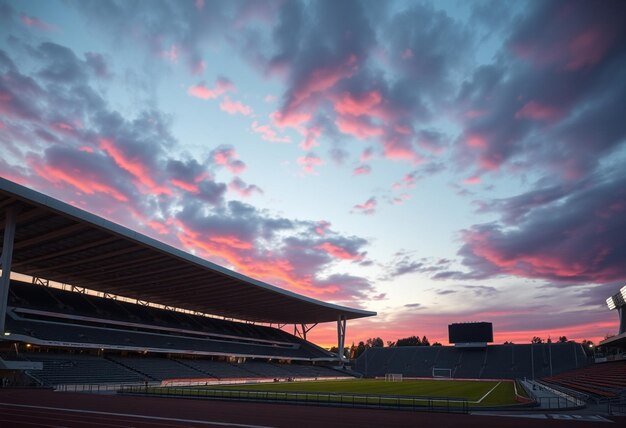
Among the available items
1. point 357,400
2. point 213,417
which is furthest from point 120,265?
point 213,417

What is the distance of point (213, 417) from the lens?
76.5 feet

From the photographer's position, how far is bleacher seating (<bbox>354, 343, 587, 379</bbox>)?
8119 cm

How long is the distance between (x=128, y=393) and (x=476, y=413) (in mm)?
26205

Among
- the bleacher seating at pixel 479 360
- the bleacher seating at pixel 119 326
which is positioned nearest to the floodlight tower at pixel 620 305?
the bleacher seating at pixel 479 360

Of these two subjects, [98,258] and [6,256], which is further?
[98,258]

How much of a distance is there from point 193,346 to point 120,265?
22.4 metres

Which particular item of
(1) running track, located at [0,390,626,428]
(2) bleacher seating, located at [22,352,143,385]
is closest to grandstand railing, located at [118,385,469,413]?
(1) running track, located at [0,390,626,428]

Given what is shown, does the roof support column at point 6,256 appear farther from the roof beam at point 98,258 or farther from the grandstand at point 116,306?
the roof beam at point 98,258

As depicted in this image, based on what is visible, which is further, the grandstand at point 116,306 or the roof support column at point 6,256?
the grandstand at point 116,306

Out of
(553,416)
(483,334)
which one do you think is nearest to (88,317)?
(553,416)

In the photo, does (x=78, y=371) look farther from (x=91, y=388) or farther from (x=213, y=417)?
(x=213, y=417)

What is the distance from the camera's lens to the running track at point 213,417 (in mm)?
20359

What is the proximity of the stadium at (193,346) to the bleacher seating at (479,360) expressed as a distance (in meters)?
0.31

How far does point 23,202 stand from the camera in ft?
109
